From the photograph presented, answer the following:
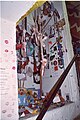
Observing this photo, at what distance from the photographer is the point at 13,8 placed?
1331 mm

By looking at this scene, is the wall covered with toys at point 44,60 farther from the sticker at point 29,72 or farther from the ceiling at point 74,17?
the ceiling at point 74,17

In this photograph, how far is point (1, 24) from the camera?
140 cm

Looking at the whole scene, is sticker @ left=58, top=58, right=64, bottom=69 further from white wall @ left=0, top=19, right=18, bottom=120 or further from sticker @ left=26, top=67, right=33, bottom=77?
white wall @ left=0, top=19, right=18, bottom=120

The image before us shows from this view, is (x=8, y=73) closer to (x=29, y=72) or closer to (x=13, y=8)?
(x=13, y=8)

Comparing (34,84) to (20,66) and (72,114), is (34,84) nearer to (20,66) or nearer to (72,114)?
(20,66)

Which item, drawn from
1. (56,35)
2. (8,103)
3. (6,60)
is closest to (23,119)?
(8,103)

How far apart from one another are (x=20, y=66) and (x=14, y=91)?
1257mm

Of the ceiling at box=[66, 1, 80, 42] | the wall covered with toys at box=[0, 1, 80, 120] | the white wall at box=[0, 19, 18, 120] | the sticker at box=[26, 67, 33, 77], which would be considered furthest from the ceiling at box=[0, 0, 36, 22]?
the ceiling at box=[66, 1, 80, 42]

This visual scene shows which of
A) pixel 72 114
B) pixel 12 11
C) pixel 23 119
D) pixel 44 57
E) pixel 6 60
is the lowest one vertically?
pixel 72 114

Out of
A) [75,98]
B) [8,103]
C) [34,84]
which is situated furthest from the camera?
[34,84]

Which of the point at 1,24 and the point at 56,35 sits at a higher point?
the point at 56,35

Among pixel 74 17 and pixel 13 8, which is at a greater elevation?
pixel 74 17

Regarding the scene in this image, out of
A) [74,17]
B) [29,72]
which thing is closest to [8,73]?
[29,72]

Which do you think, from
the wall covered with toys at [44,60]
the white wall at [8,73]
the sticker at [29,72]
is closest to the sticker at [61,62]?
the wall covered with toys at [44,60]
